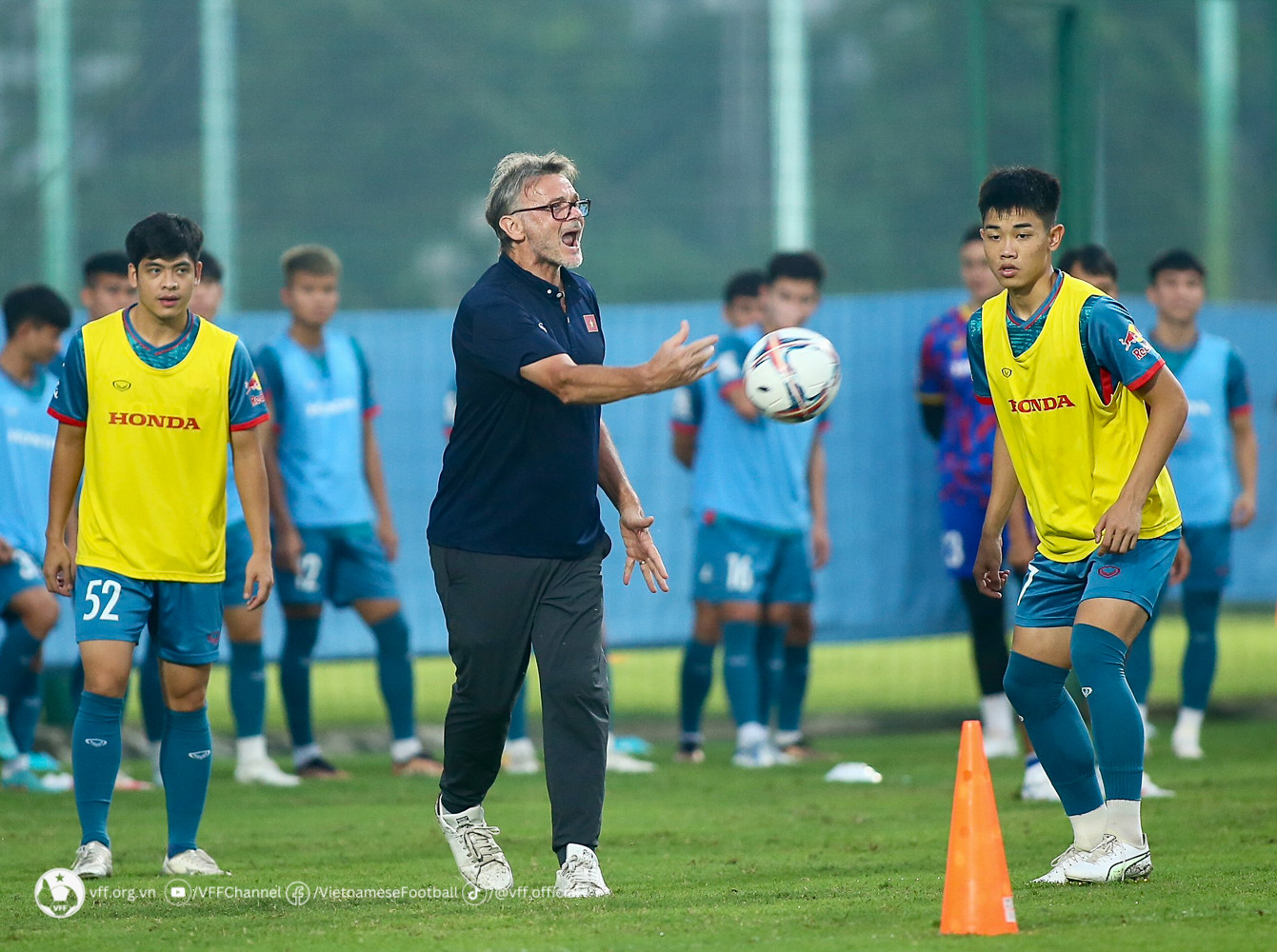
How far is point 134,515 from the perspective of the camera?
5973 millimetres

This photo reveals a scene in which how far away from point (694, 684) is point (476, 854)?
15.0 feet

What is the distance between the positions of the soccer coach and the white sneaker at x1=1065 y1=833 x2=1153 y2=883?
4.87 ft

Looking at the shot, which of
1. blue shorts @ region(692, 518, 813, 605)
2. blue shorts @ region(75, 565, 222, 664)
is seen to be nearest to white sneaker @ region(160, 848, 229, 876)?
blue shorts @ region(75, 565, 222, 664)

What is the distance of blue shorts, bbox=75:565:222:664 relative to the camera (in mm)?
5895

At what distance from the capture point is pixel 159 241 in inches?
235

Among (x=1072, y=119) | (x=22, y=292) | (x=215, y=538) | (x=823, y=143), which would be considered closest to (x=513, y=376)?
(x=215, y=538)

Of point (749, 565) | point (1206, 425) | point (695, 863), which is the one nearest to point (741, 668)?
point (749, 565)

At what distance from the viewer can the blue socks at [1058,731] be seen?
5.56 m

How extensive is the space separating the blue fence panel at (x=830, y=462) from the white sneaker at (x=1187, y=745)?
2058 mm

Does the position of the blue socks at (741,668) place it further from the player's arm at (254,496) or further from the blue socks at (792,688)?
the player's arm at (254,496)

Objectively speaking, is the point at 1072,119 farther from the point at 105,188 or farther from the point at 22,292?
the point at 105,188

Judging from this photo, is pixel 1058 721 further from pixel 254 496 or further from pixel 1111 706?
pixel 254 496

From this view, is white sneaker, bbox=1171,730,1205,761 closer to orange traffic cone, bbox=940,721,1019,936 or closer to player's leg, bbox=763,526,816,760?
player's leg, bbox=763,526,816,760

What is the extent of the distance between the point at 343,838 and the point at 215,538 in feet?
5.17
